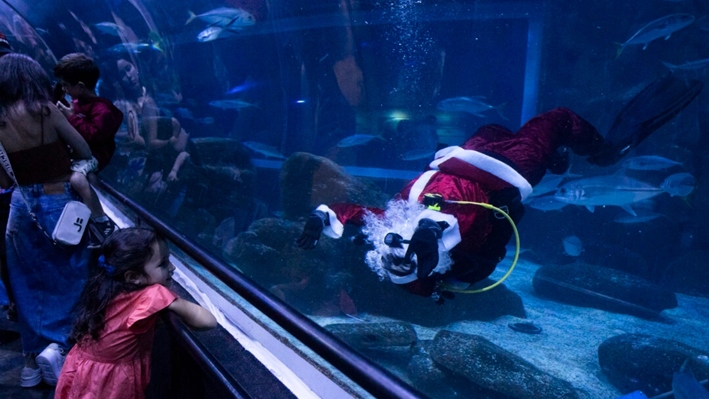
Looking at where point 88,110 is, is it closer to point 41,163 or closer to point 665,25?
point 41,163

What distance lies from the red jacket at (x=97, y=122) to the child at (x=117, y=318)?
130 centimetres

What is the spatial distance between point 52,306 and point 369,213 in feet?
6.48

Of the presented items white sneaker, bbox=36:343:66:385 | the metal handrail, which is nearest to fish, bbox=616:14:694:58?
the metal handrail

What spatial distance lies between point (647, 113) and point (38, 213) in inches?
165

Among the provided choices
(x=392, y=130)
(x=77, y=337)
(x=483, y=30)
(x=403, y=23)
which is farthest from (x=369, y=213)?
(x=483, y=30)

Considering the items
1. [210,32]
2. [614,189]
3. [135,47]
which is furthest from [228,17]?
[614,189]

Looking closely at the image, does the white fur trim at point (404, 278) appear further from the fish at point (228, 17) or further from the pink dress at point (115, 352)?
the fish at point (228, 17)

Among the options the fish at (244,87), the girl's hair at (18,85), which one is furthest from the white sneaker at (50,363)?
the fish at (244,87)

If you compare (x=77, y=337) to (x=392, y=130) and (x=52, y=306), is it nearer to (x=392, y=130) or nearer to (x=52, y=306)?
(x=52, y=306)

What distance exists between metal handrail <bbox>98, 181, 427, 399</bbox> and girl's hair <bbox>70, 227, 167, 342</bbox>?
0.74 ft

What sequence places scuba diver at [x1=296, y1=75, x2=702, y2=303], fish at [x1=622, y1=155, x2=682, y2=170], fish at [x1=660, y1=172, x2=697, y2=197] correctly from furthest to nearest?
1. fish at [x1=660, y1=172, x2=697, y2=197]
2. fish at [x1=622, y1=155, x2=682, y2=170]
3. scuba diver at [x1=296, y1=75, x2=702, y2=303]

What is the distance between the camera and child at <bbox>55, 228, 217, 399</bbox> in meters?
1.58

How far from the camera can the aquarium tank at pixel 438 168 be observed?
2.80 metres

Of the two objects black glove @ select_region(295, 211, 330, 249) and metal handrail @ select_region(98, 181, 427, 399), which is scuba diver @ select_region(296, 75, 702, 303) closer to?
black glove @ select_region(295, 211, 330, 249)
